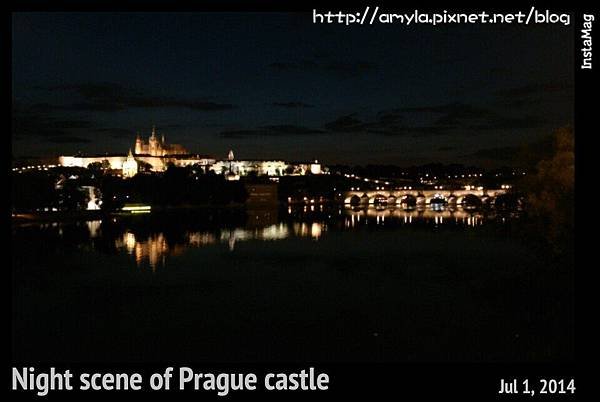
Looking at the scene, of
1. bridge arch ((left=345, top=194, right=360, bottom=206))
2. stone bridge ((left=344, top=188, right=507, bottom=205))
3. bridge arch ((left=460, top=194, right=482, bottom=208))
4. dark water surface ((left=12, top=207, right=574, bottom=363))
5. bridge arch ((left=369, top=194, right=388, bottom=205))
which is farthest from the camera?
bridge arch ((left=345, top=194, right=360, bottom=206))

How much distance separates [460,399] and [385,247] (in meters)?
10.6

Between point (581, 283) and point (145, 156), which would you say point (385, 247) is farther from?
point (145, 156)

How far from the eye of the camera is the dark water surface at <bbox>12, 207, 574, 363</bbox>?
6.10 metres

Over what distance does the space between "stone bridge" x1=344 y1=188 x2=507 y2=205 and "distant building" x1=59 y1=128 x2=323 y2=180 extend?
32.5 feet

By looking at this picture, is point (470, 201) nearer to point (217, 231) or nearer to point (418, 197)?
point (418, 197)

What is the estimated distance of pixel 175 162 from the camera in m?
49.7

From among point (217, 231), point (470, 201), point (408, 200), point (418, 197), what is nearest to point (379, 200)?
point (408, 200)

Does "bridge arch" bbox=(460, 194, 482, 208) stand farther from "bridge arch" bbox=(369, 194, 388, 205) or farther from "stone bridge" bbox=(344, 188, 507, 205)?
"bridge arch" bbox=(369, 194, 388, 205)

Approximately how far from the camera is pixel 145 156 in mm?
48250

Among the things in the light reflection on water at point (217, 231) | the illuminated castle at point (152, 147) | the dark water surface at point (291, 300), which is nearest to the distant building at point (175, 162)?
the illuminated castle at point (152, 147)

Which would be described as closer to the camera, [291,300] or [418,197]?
[291,300]

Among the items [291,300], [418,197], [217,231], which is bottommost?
[291,300]

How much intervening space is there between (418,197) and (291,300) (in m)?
29.2

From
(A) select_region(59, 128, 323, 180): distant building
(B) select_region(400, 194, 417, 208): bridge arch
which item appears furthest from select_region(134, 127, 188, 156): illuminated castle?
(B) select_region(400, 194, 417, 208): bridge arch
